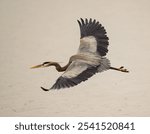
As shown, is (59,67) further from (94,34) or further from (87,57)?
(94,34)

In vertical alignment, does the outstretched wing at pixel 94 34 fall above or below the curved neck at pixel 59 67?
Result: above

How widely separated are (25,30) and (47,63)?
1.12ft

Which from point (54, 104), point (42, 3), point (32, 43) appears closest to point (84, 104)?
point (54, 104)

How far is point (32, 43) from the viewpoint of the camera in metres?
2.28

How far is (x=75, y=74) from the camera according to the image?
2234 mm

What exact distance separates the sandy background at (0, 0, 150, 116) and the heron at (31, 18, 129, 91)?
0.04 m

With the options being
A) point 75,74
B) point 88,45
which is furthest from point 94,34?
point 75,74

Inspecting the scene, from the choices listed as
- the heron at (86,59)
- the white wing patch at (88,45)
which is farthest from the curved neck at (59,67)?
the white wing patch at (88,45)

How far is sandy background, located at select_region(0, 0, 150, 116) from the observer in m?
2.20

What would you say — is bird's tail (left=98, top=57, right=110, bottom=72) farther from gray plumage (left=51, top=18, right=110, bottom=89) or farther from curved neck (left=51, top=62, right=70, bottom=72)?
curved neck (left=51, top=62, right=70, bottom=72)

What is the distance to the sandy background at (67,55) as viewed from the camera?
220 centimetres

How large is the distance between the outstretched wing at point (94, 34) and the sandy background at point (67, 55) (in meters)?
0.04

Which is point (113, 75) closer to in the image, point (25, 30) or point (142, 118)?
point (142, 118)

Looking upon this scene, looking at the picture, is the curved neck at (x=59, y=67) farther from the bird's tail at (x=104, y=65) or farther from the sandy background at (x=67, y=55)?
the bird's tail at (x=104, y=65)
